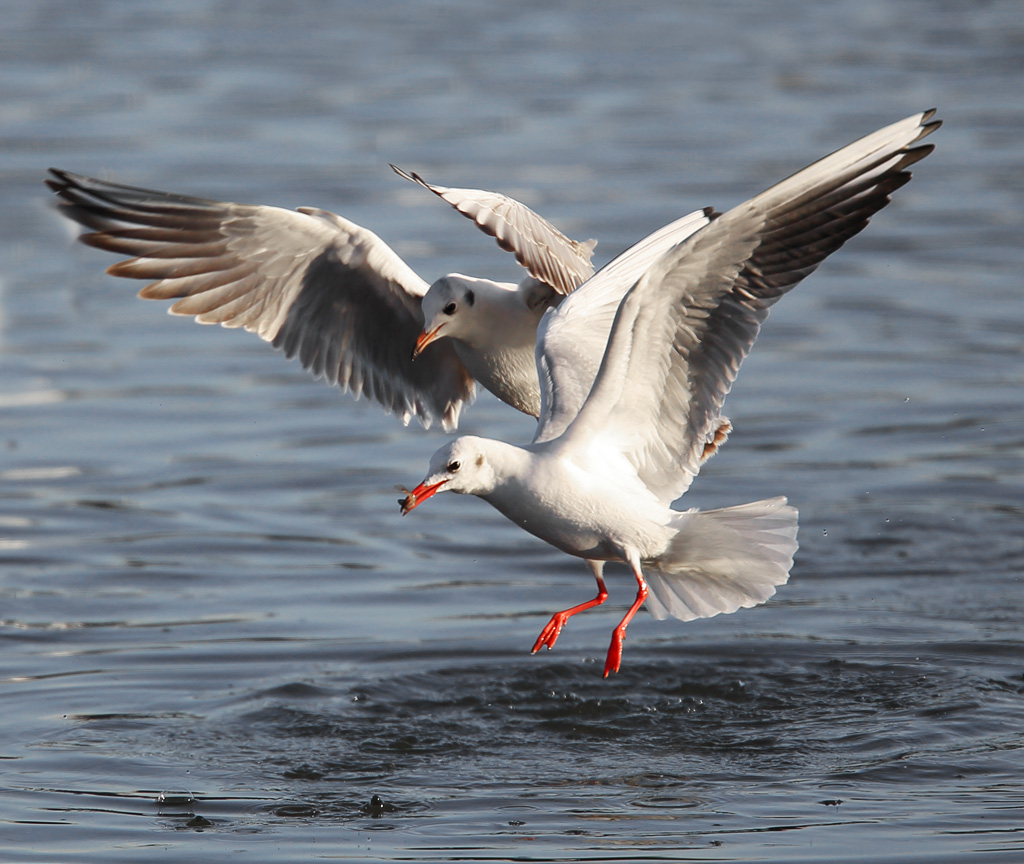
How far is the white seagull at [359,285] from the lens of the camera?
287 inches

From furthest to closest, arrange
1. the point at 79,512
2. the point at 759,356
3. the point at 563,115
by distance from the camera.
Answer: the point at 563,115
the point at 759,356
the point at 79,512

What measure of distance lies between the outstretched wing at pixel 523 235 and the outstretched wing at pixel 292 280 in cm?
59

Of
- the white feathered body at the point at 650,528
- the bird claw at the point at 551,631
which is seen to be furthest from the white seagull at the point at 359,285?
the bird claw at the point at 551,631

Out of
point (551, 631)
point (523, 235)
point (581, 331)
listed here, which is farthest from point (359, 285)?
point (551, 631)

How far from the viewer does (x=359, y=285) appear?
321 inches

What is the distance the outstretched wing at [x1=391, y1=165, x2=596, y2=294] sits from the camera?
286 inches

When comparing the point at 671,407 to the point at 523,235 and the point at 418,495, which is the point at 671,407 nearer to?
the point at 523,235

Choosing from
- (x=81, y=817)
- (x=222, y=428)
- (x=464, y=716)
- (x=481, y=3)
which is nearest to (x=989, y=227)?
(x=222, y=428)

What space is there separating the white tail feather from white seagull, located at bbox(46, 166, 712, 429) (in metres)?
1.18

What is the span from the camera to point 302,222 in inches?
306

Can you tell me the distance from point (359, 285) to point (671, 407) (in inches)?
75.0

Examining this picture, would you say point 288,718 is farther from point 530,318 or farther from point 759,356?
point 759,356

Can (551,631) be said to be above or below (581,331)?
below

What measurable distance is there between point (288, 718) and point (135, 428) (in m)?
4.55
